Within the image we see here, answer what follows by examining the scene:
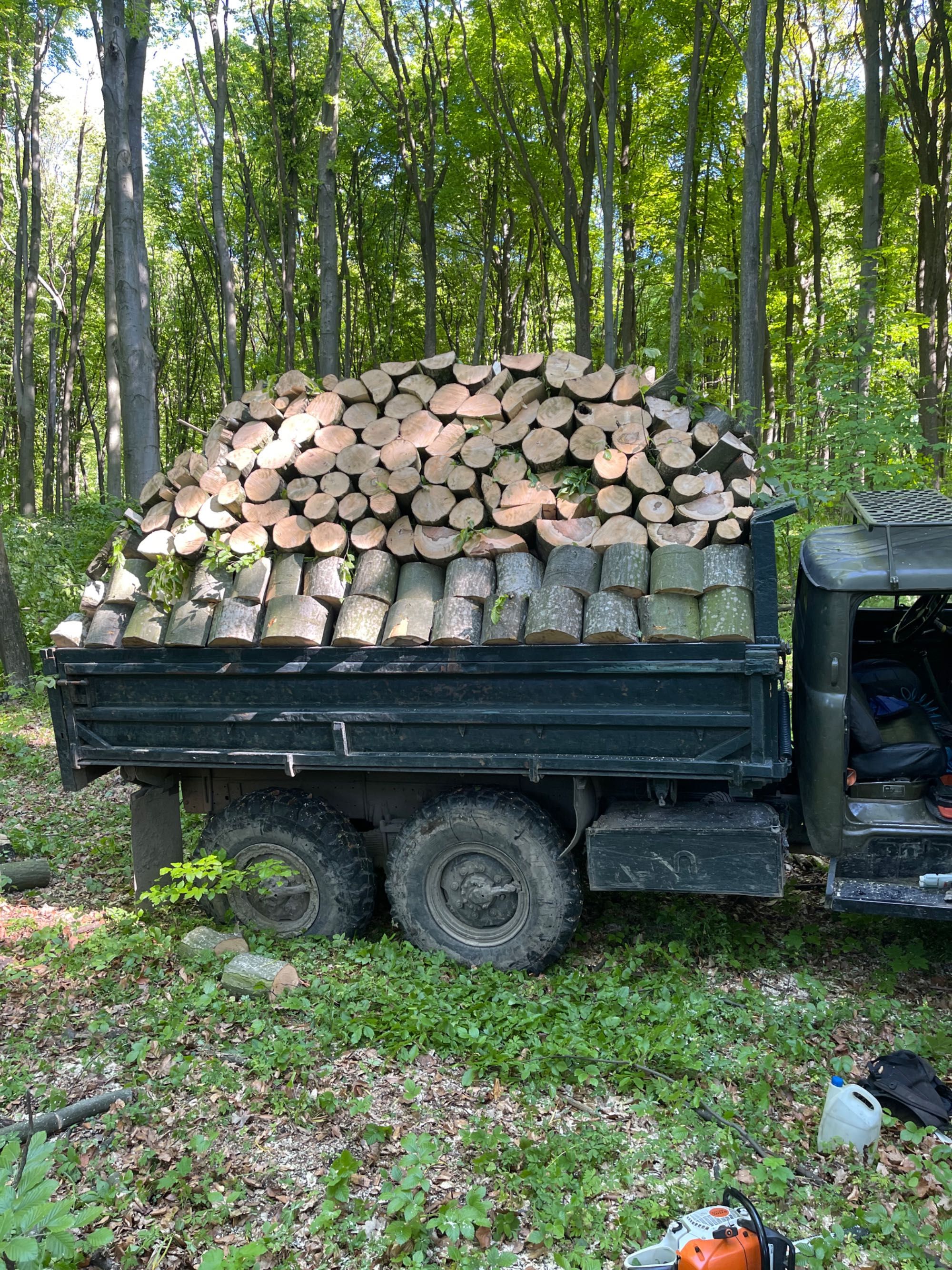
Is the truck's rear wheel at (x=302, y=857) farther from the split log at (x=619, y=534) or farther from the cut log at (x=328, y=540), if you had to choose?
the split log at (x=619, y=534)

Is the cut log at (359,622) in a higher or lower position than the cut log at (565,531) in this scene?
lower

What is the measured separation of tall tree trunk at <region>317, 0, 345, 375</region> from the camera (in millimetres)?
12906

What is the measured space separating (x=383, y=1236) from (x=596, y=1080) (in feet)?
3.53

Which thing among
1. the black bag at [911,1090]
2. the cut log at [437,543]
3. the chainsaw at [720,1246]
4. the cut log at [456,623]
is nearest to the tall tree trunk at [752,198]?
the cut log at [437,543]

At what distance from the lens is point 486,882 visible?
4.26 metres

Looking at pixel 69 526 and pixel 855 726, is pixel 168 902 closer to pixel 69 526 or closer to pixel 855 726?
pixel 855 726

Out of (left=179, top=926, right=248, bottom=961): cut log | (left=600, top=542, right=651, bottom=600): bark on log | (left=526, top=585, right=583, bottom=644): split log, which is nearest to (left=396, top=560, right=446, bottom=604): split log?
(left=526, top=585, right=583, bottom=644): split log

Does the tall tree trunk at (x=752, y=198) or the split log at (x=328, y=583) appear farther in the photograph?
the tall tree trunk at (x=752, y=198)

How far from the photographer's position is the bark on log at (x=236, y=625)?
14.0 feet

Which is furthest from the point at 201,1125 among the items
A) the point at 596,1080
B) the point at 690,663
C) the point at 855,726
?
the point at 855,726

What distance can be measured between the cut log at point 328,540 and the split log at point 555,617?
1.17 m

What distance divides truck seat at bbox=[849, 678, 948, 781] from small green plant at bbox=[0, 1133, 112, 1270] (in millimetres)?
3387

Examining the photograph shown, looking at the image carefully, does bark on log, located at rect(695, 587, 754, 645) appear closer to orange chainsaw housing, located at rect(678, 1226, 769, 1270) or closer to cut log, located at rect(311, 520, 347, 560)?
cut log, located at rect(311, 520, 347, 560)

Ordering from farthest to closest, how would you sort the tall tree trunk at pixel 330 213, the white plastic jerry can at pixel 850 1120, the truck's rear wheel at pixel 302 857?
the tall tree trunk at pixel 330 213 → the truck's rear wheel at pixel 302 857 → the white plastic jerry can at pixel 850 1120
